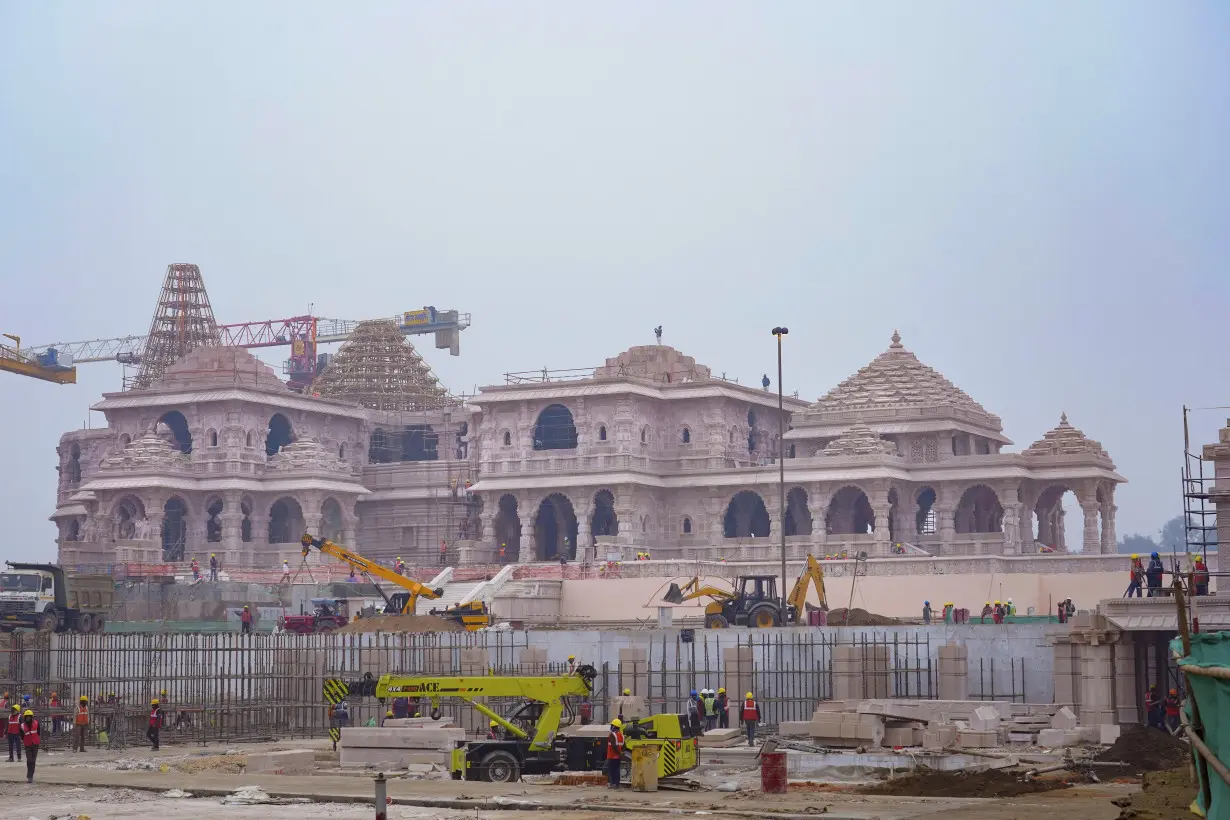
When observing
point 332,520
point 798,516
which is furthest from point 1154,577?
point 332,520

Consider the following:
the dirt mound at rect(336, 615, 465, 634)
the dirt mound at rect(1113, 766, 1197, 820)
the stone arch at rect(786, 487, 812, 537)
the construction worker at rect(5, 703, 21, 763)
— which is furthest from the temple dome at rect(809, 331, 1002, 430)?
the dirt mound at rect(1113, 766, 1197, 820)

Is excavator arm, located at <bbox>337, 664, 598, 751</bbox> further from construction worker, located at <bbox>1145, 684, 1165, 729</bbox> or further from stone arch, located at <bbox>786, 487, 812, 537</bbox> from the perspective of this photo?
stone arch, located at <bbox>786, 487, 812, 537</bbox>

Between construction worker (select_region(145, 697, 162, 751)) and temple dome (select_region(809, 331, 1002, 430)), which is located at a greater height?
temple dome (select_region(809, 331, 1002, 430))

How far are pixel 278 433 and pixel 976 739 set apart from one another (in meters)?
68.5

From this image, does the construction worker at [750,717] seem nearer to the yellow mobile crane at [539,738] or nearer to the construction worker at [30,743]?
the yellow mobile crane at [539,738]

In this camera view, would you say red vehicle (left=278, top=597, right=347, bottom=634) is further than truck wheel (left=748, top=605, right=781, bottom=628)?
Yes

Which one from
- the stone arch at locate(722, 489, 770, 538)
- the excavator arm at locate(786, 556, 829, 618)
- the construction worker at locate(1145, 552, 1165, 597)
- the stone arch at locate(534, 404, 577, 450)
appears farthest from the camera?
the stone arch at locate(534, 404, 577, 450)

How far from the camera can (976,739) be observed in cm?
4450

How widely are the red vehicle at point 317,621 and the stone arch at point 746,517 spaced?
27692 mm

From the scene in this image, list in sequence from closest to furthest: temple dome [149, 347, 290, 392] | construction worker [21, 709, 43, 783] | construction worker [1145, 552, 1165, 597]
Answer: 1. construction worker [21, 709, 43, 783]
2. construction worker [1145, 552, 1165, 597]
3. temple dome [149, 347, 290, 392]

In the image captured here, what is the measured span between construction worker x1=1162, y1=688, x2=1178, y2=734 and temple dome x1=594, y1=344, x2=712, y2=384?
2251 inches

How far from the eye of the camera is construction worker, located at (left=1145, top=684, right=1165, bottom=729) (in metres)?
45.6

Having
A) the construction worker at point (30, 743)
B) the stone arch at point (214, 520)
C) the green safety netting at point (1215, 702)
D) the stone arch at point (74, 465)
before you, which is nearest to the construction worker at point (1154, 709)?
the green safety netting at point (1215, 702)

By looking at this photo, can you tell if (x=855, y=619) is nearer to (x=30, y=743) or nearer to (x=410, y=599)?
(x=410, y=599)
